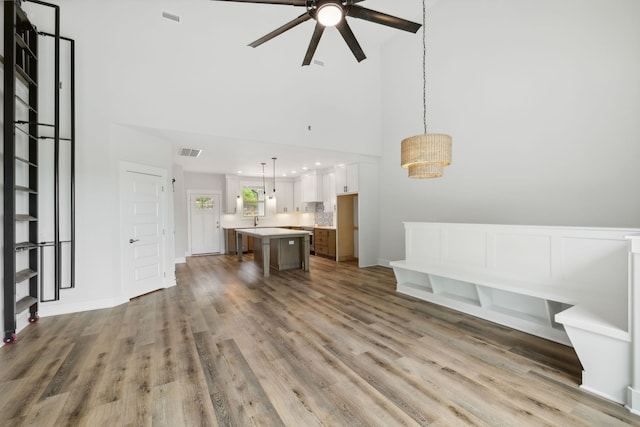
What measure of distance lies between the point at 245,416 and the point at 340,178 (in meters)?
6.09

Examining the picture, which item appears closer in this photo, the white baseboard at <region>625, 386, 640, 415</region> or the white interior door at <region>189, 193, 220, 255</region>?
the white baseboard at <region>625, 386, 640, 415</region>

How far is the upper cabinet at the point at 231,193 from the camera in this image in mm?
9266

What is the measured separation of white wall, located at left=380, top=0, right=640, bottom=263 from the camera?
3.25 meters

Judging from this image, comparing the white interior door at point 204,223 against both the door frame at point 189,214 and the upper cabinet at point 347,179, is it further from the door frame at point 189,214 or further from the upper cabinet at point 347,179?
the upper cabinet at point 347,179

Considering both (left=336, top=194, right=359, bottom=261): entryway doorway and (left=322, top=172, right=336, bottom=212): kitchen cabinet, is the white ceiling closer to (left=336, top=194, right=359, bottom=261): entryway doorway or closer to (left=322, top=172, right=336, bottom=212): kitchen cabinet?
(left=322, top=172, right=336, bottom=212): kitchen cabinet

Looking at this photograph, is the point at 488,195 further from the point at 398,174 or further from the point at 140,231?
Result: the point at 140,231

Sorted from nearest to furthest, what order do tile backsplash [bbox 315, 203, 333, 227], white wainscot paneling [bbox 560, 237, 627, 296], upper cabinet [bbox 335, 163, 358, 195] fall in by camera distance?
white wainscot paneling [bbox 560, 237, 627, 296]
upper cabinet [bbox 335, 163, 358, 195]
tile backsplash [bbox 315, 203, 333, 227]

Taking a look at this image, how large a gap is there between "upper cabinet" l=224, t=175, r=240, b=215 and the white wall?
5.80 meters

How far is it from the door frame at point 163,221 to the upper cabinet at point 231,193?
13.3ft

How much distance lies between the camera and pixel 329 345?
278 centimetres

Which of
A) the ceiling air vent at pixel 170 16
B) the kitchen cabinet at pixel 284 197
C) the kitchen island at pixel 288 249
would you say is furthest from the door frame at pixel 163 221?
the kitchen cabinet at pixel 284 197

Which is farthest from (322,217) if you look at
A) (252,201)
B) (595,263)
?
(595,263)

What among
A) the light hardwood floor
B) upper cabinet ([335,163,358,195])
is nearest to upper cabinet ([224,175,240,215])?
upper cabinet ([335,163,358,195])

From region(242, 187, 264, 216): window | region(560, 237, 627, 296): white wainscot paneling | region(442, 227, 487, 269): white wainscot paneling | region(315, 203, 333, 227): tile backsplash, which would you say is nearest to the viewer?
region(560, 237, 627, 296): white wainscot paneling
